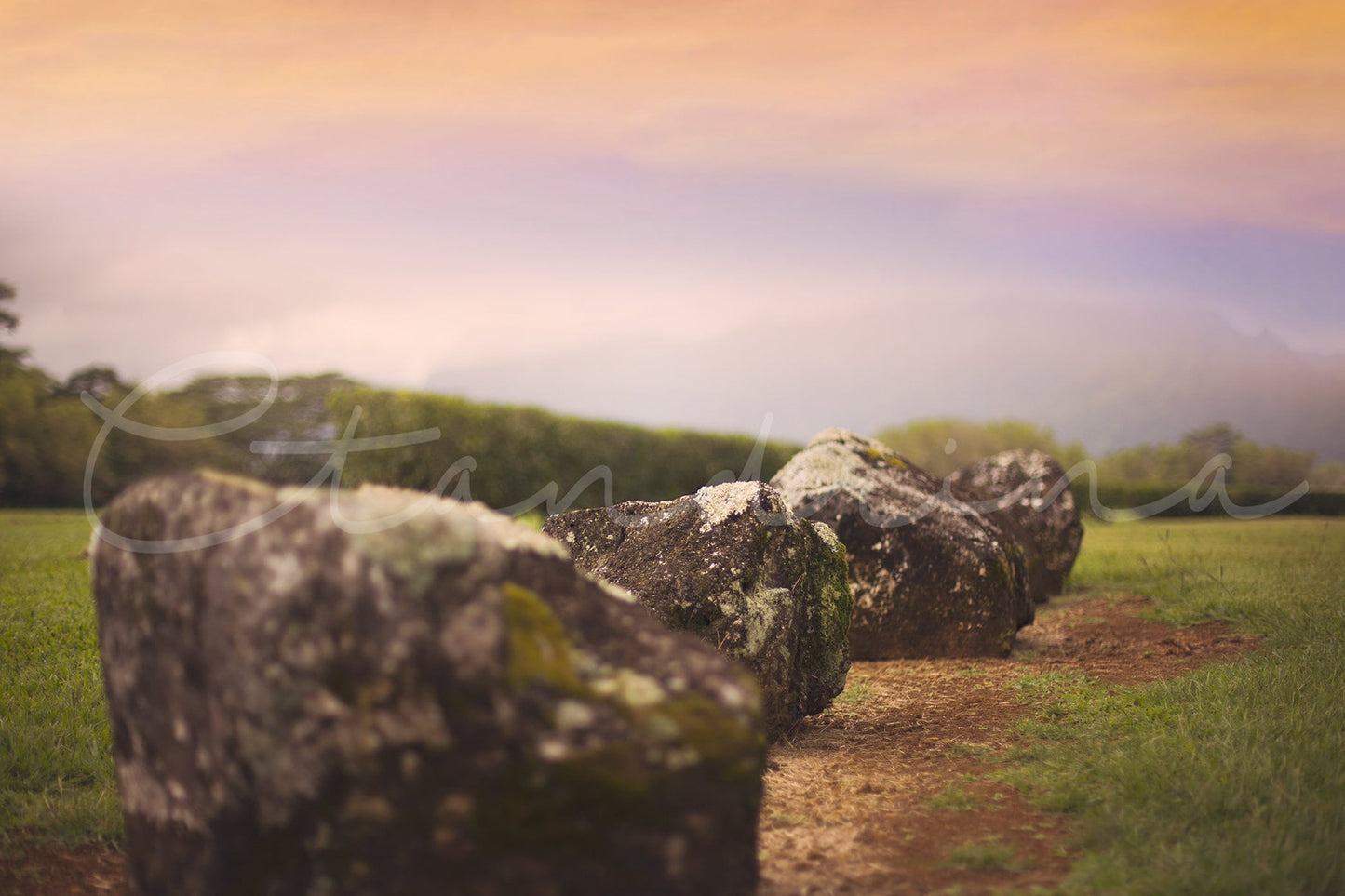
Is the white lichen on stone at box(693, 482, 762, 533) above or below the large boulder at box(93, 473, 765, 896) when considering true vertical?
above

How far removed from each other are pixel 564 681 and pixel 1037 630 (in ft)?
26.1

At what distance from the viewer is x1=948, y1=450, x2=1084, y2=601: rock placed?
11.3 meters

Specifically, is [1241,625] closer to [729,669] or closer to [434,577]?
[729,669]

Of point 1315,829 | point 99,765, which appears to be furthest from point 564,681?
point 99,765

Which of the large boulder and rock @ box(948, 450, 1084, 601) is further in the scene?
rock @ box(948, 450, 1084, 601)

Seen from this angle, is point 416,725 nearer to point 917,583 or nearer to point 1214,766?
point 1214,766

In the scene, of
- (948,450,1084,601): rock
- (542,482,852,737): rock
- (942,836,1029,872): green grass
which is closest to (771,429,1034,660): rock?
(542,482,852,737): rock

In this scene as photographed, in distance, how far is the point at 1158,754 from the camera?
4.60 m

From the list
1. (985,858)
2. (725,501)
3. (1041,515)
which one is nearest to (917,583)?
(725,501)

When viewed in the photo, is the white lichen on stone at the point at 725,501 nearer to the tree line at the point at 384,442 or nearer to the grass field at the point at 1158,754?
the grass field at the point at 1158,754

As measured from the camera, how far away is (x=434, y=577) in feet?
9.16

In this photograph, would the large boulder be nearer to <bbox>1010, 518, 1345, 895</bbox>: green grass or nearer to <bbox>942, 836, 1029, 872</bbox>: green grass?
<bbox>942, 836, 1029, 872</bbox>: green grass

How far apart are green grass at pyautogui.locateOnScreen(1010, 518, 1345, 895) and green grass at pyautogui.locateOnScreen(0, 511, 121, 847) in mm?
4581

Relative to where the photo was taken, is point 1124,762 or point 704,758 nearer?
point 704,758
